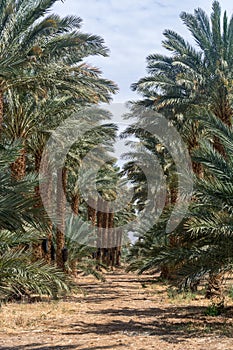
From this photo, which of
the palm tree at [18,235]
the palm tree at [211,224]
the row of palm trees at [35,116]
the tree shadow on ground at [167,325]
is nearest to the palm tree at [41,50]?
the row of palm trees at [35,116]

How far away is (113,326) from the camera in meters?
10.4

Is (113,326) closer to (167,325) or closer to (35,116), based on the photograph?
(167,325)

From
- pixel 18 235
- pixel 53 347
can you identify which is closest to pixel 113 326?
pixel 53 347

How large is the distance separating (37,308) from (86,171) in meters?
11.4

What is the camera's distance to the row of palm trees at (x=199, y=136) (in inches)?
377

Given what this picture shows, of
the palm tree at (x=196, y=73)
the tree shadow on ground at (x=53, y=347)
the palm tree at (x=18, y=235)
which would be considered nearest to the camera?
the tree shadow on ground at (x=53, y=347)

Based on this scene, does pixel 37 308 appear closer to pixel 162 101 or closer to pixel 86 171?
pixel 162 101

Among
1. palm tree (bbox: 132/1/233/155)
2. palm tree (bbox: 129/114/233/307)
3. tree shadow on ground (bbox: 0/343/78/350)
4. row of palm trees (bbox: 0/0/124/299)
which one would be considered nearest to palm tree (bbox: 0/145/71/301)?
row of palm trees (bbox: 0/0/124/299)

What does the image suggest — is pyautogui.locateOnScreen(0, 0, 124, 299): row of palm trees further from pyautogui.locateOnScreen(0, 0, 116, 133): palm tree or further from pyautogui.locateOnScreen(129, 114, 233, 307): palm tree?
pyautogui.locateOnScreen(129, 114, 233, 307): palm tree

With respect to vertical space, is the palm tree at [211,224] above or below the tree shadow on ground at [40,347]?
above

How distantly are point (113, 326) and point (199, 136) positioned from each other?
25.7ft

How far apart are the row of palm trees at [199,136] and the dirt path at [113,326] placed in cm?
105

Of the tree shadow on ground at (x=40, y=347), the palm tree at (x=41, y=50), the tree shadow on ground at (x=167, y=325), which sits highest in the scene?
the palm tree at (x=41, y=50)

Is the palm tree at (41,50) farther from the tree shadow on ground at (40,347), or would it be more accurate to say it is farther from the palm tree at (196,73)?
the tree shadow on ground at (40,347)
